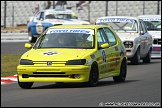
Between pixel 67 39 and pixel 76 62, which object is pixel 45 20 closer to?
pixel 67 39

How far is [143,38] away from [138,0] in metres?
21.3

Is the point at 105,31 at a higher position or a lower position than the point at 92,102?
higher

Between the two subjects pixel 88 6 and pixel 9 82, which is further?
pixel 88 6

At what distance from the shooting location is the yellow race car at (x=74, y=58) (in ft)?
43.4

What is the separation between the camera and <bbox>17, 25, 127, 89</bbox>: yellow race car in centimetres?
1323

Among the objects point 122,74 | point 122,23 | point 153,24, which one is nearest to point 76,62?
point 122,74

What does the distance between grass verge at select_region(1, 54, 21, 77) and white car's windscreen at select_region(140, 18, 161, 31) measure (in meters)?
4.90

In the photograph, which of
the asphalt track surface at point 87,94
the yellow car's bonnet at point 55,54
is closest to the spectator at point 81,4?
the asphalt track surface at point 87,94

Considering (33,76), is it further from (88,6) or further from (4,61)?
(88,6)

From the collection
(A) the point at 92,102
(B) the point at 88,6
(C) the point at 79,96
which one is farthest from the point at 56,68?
(B) the point at 88,6

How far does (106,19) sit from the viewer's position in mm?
22703

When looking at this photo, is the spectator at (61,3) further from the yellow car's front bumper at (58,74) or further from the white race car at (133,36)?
the yellow car's front bumper at (58,74)

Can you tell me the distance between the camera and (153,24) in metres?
25.5

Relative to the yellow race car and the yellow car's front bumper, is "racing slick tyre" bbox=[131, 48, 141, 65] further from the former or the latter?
the yellow car's front bumper
